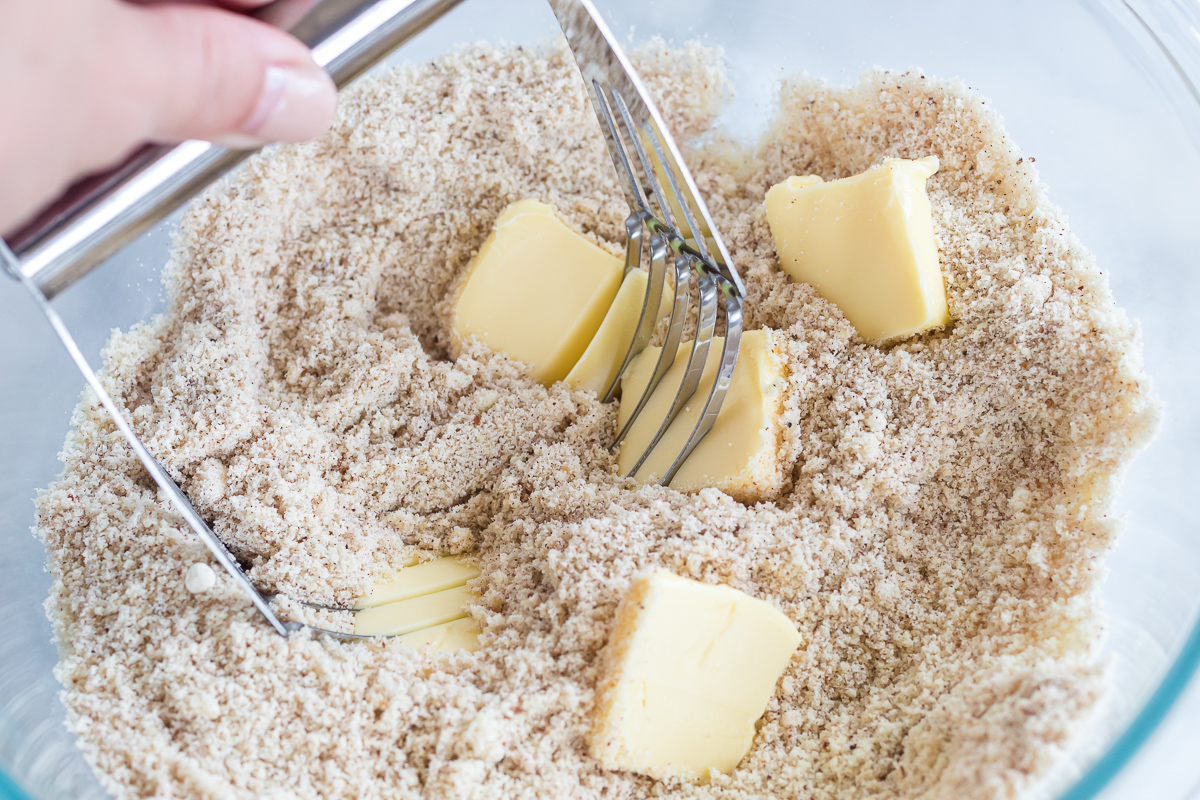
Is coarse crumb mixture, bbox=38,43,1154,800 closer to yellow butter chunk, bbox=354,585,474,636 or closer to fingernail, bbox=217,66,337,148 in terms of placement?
yellow butter chunk, bbox=354,585,474,636

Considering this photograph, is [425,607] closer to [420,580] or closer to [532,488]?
[420,580]

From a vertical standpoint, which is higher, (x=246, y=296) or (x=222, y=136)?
(x=222, y=136)

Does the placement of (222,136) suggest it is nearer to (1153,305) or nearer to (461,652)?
(461,652)

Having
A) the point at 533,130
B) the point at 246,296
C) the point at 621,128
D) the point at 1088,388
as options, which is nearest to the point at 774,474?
the point at 1088,388

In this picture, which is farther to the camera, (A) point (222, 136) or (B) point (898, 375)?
(B) point (898, 375)

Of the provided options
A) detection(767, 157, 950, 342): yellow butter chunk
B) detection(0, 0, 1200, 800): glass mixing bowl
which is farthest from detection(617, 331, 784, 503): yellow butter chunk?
detection(0, 0, 1200, 800): glass mixing bowl

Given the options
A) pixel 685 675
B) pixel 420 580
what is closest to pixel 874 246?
pixel 685 675

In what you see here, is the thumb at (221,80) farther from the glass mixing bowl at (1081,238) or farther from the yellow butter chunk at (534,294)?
the glass mixing bowl at (1081,238)
